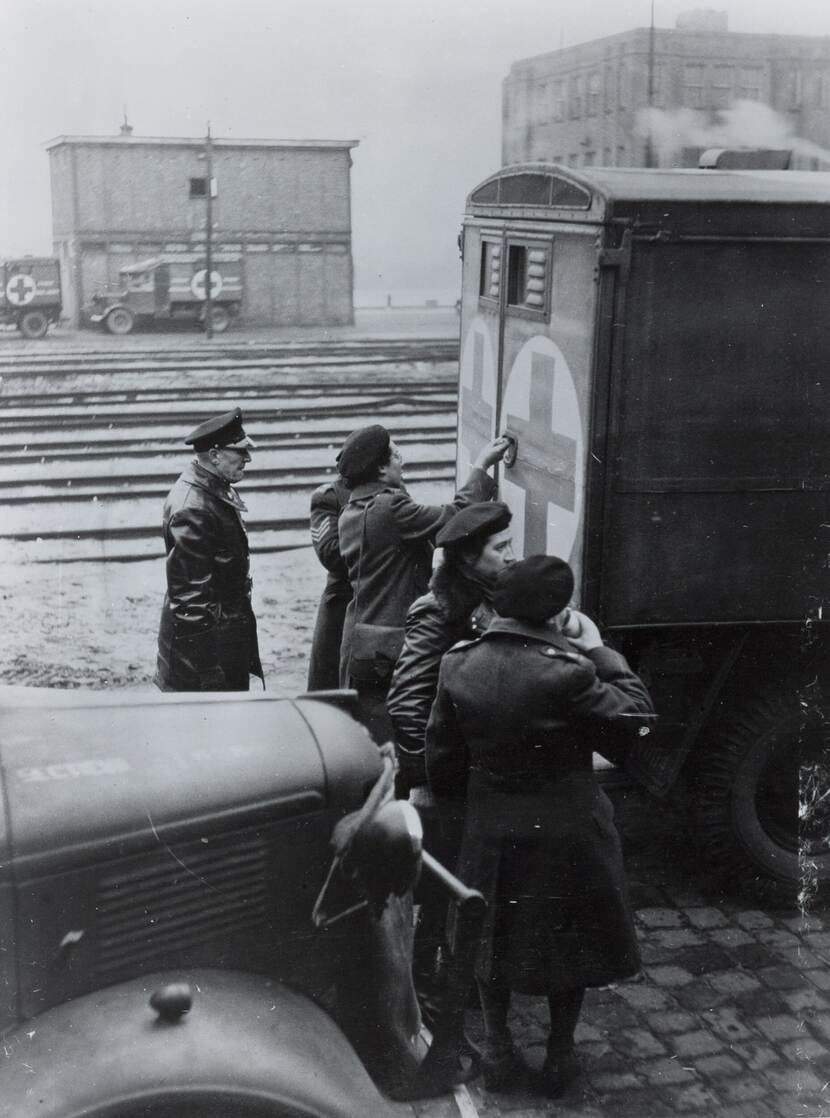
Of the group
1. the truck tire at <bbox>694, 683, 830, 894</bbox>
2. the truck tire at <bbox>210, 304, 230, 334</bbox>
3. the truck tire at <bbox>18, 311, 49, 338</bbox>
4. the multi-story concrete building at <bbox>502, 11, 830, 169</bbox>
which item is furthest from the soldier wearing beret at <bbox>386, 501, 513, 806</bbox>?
the truck tire at <bbox>210, 304, 230, 334</bbox>

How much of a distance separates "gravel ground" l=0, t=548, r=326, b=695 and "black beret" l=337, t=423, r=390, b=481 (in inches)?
91.9

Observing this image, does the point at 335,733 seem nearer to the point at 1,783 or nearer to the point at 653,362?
the point at 1,783

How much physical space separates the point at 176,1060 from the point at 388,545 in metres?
2.78

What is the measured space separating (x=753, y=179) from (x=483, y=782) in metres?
2.74

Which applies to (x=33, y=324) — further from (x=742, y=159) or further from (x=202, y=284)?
(x=742, y=159)

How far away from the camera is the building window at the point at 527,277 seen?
462cm

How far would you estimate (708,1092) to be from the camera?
3572mm

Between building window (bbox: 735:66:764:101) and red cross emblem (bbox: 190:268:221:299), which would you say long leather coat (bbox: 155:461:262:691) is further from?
red cross emblem (bbox: 190:268:221:299)

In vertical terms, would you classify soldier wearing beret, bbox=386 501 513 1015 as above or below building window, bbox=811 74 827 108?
below

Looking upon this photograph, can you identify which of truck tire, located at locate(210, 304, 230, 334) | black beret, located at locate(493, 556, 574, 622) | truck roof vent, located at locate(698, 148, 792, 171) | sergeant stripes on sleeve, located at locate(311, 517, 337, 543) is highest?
truck roof vent, located at locate(698, 148, 792, 171)

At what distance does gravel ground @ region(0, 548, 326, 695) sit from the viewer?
23.7 ft

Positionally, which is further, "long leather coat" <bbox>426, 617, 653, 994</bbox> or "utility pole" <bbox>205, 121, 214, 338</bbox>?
"utility pole" <bbox>205, 121, 214, 338</bbox>

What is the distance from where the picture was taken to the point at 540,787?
3.38m

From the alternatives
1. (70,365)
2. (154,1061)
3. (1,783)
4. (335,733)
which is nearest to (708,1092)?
(335,733)
